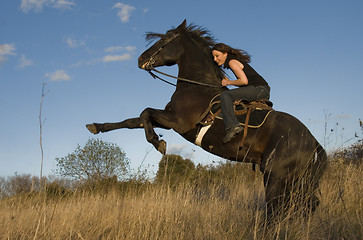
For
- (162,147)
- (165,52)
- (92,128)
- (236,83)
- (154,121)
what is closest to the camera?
(162,147)

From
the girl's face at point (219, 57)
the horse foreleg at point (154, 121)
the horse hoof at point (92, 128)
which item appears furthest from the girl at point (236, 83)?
the horse hoof at point (92, 128)

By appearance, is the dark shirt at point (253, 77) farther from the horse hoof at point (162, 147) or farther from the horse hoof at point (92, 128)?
the horse hoof at point (92, 128)

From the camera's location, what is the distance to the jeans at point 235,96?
210 inches

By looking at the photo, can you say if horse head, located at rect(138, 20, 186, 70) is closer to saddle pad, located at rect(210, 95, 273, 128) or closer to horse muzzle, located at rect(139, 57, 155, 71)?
horse muzzle, located at rect(139, 57, 155, 71)

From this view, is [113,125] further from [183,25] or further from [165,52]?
[183,25]

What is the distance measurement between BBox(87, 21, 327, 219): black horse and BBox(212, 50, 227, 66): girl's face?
30 centimetres

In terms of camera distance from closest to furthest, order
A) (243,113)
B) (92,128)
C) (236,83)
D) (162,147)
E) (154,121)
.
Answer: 1. (243,113)
2. (162,147)
3. (236,83)
4. (154,121)
5. (92,128)

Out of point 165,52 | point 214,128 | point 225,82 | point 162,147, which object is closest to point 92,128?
point 162,147

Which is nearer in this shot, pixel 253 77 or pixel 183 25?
pixel 253 77

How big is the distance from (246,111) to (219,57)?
4.01 ft

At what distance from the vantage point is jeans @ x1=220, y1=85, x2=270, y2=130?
5340 millimetres

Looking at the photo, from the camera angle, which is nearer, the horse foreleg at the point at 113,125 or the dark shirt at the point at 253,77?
the dark shirt at the point at 253,77

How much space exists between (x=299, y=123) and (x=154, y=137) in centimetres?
236

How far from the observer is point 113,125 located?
6.10m
